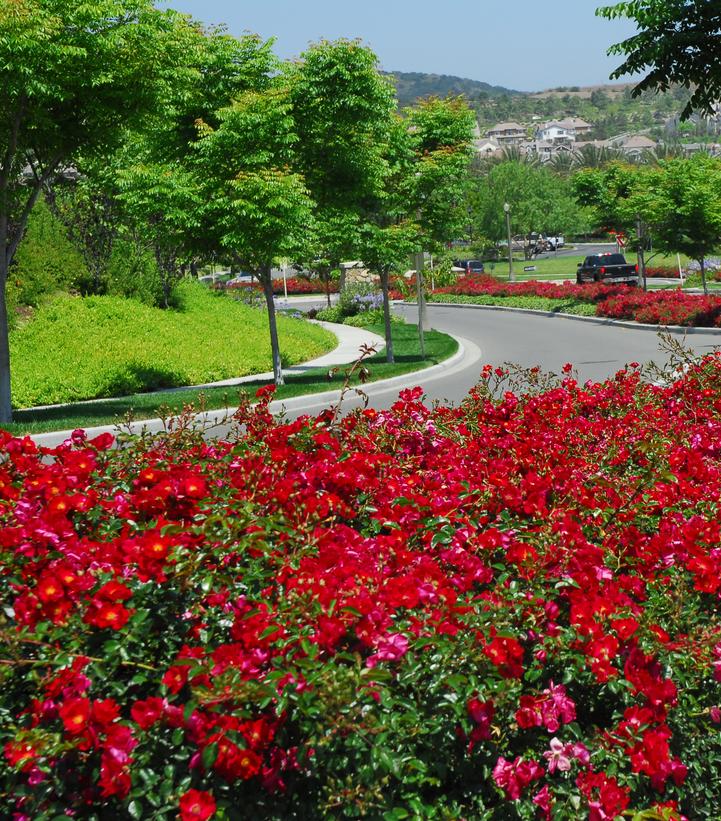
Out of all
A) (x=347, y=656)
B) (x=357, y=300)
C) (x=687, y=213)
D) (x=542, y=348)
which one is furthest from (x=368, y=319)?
(x=347, y=656)

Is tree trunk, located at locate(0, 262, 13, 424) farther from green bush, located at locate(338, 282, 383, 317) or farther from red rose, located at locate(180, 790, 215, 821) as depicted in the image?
green bush, located at locate(338, 282, 383, 317)

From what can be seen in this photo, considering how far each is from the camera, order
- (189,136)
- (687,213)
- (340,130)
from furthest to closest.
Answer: (687,213)
(340,130)
(189,136)

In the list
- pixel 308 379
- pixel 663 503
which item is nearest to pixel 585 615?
pixel 663 503

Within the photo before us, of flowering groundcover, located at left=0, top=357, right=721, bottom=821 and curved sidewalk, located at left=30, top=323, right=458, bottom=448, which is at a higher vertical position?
flowering groundcover, located at left=0, top=357, right=721, bottom=821

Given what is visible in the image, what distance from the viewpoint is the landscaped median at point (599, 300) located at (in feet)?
77.6

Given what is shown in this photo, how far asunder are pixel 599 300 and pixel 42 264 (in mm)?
18415

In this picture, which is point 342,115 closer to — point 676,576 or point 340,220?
point 340,220

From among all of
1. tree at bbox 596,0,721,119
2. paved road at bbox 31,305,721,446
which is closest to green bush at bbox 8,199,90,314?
paved road at bbox 31,305,721,446

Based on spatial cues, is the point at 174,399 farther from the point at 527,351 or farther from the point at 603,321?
the point at 603,321

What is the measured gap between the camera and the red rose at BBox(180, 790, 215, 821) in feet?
7.27

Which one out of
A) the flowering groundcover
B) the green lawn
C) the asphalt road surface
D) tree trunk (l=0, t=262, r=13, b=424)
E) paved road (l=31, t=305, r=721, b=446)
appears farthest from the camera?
the asphalt road surface

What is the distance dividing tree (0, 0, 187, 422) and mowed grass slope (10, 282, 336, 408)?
3208mm

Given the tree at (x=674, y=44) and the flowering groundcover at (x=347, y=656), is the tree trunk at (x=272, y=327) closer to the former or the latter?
the tree at (x=674, y=44)

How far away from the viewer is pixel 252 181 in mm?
15961
